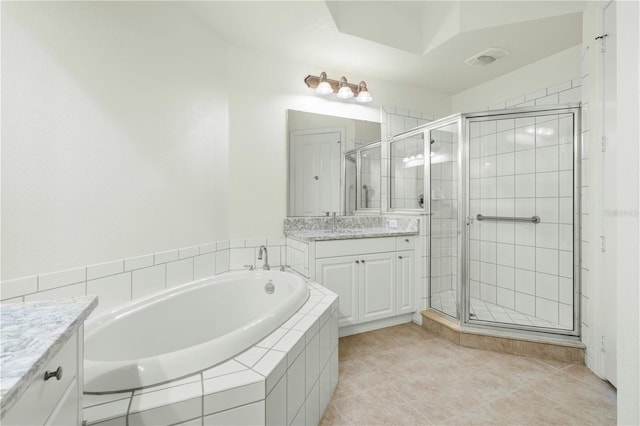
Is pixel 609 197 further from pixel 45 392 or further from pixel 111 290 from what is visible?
pixel 111 290

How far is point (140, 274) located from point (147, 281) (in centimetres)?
6

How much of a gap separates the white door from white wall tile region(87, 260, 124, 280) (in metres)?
2.65

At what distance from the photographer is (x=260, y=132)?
243 cm

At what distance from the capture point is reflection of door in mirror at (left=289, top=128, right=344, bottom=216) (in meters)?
2.60

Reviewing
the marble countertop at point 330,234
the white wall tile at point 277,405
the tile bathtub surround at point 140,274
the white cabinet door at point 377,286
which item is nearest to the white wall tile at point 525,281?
the marble countertop at point 330,234

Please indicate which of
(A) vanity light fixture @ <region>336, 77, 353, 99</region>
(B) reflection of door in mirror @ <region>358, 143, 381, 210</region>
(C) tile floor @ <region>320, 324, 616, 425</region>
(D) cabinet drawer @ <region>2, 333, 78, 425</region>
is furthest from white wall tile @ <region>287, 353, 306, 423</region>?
(A) vanity light fixture @ <region>336, 77, 353, 99</region>

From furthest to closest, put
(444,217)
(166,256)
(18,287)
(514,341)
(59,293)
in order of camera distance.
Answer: (444,217) < (514,341) < (166,256) < (59,293) < (18,287)

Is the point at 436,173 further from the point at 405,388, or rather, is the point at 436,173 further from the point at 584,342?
the point at 405,388

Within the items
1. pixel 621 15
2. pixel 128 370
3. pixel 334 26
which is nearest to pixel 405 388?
pixel 128 370

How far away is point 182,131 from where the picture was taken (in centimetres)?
189

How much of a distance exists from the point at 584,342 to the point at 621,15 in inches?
78.4

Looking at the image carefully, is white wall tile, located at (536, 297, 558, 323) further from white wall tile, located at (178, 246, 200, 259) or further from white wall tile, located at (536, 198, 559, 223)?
white wall tile, located at (178, 246, 200, 259)

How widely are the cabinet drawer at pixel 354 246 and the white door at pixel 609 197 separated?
1.31 meters

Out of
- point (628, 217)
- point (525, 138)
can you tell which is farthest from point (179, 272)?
point (525, 138)
